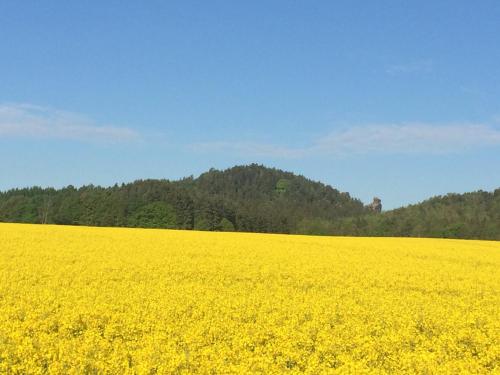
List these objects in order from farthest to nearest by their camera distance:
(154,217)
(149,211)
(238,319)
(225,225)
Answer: (225,225) < (149,211) < (154,217) < (238,319)

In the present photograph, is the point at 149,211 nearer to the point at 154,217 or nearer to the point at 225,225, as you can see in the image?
the point at 154,217

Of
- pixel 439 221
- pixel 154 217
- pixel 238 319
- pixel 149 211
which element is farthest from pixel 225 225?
pixel 238 319

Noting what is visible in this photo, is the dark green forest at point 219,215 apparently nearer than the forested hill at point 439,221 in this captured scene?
No

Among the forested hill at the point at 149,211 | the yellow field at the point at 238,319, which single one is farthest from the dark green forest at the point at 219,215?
the yellow field at the point at 238,319

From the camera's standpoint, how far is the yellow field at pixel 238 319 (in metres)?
8.62

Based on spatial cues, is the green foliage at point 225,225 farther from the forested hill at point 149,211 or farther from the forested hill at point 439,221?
the forested hill at point 439,221

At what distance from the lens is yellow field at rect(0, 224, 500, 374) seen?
28.3 feet

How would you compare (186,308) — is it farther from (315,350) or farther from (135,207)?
(135,207)

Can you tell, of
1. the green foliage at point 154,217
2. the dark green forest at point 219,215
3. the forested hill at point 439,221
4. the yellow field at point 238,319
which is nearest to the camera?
the yellow field at point 238,319

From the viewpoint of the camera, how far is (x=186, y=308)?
12070mm

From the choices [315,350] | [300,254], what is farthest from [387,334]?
[300,254]

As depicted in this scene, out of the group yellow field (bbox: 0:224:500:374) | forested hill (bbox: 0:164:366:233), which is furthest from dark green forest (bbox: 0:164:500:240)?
yellow field (bbox: 0:224:500:374)

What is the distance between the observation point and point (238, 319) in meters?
11.3

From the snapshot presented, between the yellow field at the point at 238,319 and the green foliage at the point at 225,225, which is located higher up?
the green foliage at the point at 225,225
